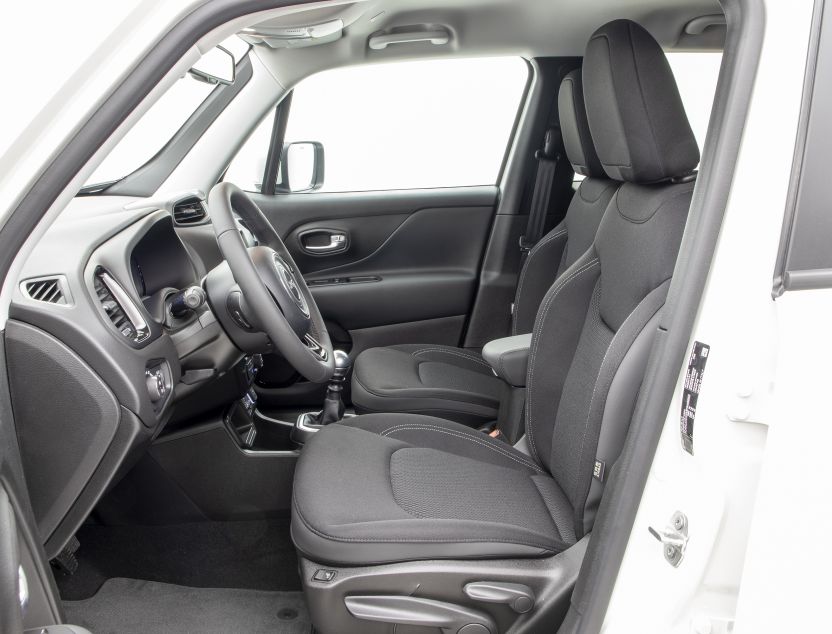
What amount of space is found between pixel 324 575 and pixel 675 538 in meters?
0.62

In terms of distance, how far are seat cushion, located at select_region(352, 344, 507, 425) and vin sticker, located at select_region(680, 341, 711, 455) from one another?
3.53 ft

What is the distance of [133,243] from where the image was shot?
1.56m

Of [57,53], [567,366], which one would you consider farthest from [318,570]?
[57,53]

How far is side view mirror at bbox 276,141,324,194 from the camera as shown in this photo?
8.27 ft

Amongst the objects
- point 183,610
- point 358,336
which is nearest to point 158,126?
point 358,336

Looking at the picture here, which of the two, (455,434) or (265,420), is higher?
(455,434)

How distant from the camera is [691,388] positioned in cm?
92

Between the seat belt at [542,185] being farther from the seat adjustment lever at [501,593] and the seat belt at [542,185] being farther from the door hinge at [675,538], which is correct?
the door hinge at [675,538]

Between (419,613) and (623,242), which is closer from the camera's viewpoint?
(419,613)

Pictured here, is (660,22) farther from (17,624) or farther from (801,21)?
(17,624)

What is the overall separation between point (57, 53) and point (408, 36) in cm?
163

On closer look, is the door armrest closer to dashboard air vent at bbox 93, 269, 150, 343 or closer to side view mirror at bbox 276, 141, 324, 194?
dashboard air vent at bbox 93, 269, 150, 343

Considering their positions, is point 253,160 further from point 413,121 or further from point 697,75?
point 697,75

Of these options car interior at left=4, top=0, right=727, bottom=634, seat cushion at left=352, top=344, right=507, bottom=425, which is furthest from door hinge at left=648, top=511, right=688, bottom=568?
seat cushion at left=352, top=344, right=507, bottom=425
